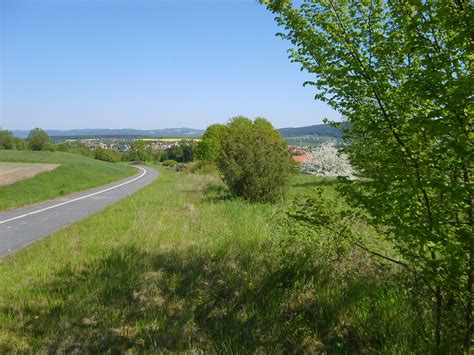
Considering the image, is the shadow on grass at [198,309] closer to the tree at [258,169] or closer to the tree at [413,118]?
the tree at [413,118]

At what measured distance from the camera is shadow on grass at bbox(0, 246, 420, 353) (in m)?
4.35

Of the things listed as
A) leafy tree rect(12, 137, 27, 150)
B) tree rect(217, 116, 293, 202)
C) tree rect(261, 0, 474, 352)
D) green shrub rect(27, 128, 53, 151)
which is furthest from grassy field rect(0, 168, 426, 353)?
leafy tree rect(12, 137, 27, 150)

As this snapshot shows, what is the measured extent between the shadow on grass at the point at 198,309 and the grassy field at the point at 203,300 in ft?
0.05

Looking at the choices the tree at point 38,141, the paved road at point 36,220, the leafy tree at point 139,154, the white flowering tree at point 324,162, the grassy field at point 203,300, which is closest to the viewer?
the grassy field at point 203,300

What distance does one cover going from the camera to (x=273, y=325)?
4.66 meters

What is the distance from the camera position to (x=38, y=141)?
102250mm

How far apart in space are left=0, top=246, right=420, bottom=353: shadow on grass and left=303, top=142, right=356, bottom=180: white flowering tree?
34.6 meters

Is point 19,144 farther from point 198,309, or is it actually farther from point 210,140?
point 198,309

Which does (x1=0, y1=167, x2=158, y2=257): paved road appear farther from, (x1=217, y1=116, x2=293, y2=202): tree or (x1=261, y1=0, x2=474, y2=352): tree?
(x1=261, y1=0, x2=474, y2=352): tree

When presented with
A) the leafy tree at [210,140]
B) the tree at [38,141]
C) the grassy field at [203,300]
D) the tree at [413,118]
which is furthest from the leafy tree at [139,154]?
the tree at [413,118]

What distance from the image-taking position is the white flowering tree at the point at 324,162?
39.9 meters

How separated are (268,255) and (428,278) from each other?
3.53 meters

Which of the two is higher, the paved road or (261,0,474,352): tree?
(261,0,474,352): tree

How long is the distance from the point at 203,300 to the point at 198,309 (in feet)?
0.86
